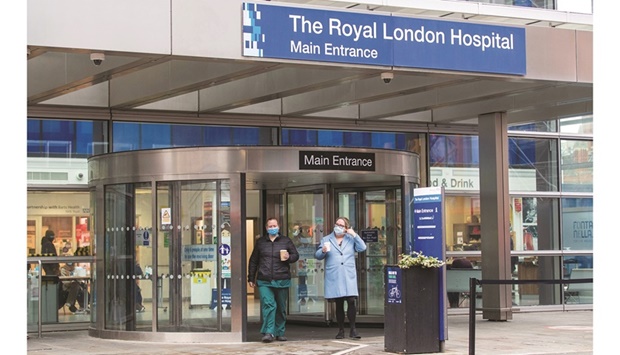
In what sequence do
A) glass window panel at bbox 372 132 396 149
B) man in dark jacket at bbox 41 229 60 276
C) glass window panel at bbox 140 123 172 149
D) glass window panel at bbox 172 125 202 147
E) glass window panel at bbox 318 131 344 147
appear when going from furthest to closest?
1. glass window panel at bbox 372 132 396 149
2. glass window panel at bbox 318 131 344 147
3. glass window panel at bbox 172 125 202 147
4. glass window panel at bbox 140 123 172 149
5. man in dark jacket at bbox 41 229 60 276

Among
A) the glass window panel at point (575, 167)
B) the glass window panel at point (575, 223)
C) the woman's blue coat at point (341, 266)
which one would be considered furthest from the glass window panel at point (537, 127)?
the woman's blue coat at point (341, 266)

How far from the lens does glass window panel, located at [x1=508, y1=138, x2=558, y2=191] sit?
1991 centimetres

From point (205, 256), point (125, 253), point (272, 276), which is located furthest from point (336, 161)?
point (125, 253)

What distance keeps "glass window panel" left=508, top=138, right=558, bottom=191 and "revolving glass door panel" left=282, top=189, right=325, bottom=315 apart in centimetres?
539

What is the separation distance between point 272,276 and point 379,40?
352 centimetres

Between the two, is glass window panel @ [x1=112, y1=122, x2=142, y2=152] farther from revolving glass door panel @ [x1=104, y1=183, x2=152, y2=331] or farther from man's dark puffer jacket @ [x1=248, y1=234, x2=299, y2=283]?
man's dark puffer jacket @ [x1=248, y1=234, x2=299, y2=283]

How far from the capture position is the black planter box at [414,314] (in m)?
11.9

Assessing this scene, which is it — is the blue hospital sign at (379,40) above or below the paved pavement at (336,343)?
above

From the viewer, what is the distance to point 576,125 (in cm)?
2069

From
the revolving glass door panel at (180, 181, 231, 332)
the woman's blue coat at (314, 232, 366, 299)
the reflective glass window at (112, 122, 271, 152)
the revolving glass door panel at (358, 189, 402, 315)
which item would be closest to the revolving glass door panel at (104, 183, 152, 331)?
the revolving glass door panel at (180, 181, 231, 332)

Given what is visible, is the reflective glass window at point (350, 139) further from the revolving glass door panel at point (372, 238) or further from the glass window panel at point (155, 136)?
the glass window panel at point (155, 136)

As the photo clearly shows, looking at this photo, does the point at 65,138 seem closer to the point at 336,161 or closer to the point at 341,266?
the point at 336,161

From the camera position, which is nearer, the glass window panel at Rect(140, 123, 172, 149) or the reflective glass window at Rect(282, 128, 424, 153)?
the glass window panel at Rect(140, 123, 172, 149)

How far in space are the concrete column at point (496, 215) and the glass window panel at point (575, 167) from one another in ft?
12.5
